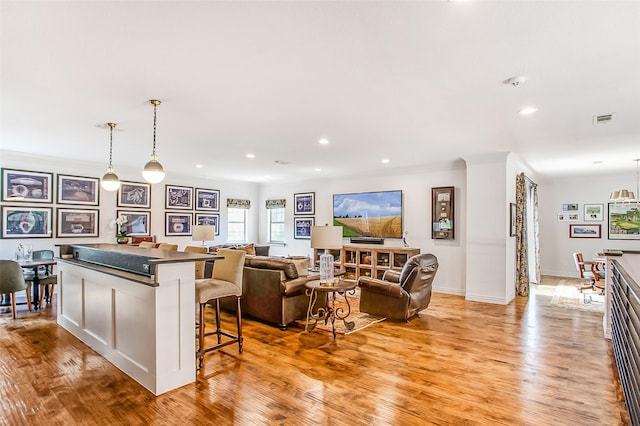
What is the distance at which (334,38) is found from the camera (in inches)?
90.4

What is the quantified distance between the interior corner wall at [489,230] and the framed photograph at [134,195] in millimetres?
6816

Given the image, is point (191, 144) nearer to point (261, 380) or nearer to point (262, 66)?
point (262, 66)

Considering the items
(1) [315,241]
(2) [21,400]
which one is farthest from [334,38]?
(2) [21,400]

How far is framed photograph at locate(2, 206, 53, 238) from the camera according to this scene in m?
5.95

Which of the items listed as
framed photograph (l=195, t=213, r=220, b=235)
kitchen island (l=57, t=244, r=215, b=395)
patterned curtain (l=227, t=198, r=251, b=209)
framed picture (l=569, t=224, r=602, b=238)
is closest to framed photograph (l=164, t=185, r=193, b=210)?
framed photograph (l=195, t=213, r=220, b=235)

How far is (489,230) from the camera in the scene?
19.6 feet

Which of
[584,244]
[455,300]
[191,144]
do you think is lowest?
[455,300]

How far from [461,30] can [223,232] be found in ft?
27.0

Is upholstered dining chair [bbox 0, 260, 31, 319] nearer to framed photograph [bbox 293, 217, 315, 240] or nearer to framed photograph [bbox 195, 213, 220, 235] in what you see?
framed photograph [bbox 195, 213, 220, 235]

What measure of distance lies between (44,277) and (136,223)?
2.37 metres

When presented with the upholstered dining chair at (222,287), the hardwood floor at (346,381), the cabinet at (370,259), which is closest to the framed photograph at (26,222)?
the hardwood floor at (346,381)

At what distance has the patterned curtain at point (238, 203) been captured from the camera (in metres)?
9.56

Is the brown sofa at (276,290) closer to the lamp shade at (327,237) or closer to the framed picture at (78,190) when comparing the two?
the lamp shade at (327,237)

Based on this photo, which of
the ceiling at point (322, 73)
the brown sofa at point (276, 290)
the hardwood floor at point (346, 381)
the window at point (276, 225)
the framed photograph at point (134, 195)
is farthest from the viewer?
the window at point (276, 225)
